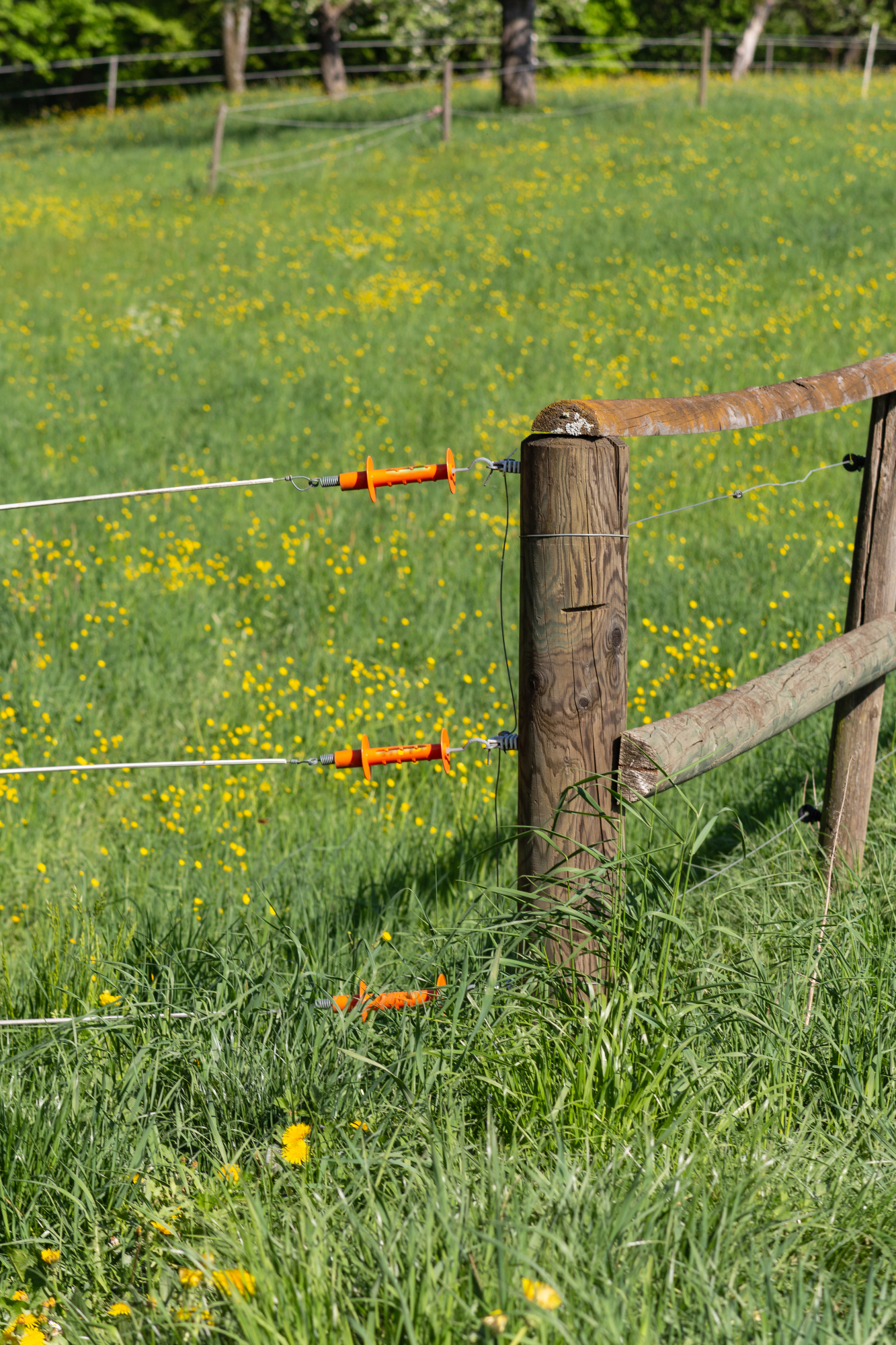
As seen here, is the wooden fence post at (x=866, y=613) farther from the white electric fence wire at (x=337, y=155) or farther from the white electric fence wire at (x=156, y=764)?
the white electric fence wire at (x=337, y=155)

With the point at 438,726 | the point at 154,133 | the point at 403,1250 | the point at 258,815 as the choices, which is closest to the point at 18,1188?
the point at 403,1250

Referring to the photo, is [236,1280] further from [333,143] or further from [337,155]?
[333,143]

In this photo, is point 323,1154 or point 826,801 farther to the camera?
point 826,801

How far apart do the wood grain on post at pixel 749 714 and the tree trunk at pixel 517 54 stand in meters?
22.7

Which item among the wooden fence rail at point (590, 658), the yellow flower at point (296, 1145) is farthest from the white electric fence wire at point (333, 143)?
the yellow flower at point (296, 1145)

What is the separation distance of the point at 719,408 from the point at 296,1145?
1.78 metres

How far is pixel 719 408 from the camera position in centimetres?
234

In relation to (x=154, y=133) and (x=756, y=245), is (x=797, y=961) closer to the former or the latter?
(x=756, y=245)

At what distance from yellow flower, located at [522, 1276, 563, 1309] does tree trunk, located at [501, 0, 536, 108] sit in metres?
24.4

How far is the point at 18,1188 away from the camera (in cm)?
210

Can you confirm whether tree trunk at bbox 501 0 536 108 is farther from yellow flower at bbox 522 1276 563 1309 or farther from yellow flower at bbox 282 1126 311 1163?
yellow flower at bbox 522 1276 563 1309

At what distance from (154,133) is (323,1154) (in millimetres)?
28721

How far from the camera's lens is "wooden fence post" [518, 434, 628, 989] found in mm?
2086

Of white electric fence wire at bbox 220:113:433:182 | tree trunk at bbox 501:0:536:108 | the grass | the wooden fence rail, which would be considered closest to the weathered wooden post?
white electric fence wire at bbox 220:113:433:182
